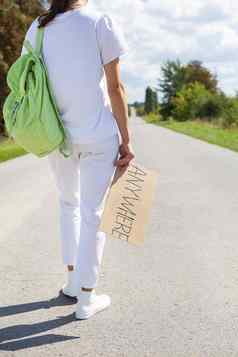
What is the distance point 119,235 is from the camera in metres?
3.88

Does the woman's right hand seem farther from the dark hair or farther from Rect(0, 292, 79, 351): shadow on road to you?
Rect(0, 292, 79, 351): shadow on road

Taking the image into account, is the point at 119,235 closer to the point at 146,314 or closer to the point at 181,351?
the point at 146,314

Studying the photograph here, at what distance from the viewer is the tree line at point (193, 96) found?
198ft

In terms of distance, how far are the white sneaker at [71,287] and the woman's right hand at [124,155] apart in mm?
834

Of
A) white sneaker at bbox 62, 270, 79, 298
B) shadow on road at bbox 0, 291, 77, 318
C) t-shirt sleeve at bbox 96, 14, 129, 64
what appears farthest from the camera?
white sneaker at bbox 62, 270, 79, 298

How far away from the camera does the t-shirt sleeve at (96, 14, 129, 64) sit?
3461mm

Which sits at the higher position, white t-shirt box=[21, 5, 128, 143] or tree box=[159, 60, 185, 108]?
white t-shirt box=[21, 5, 128, 143]

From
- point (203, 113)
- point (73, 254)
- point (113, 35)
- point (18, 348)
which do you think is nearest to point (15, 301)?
point (73, 254)

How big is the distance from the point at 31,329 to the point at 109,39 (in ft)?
5.64

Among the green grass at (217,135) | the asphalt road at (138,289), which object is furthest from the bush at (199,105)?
the asphalt road at (138,289)

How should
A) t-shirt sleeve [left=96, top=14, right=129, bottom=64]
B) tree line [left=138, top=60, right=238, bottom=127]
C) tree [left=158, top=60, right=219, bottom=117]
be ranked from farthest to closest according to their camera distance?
tree [left=158, top=60, right=219, bottom=117] < tree line [left=138, top=60, right=238, bottom=127] < t-shirt sleeve [left=96, top=14, right=129, bottom=64]

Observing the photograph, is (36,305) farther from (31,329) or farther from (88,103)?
(88,103)

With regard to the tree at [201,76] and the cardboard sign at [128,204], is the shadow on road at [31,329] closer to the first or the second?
the cardboard sign at [128,204]

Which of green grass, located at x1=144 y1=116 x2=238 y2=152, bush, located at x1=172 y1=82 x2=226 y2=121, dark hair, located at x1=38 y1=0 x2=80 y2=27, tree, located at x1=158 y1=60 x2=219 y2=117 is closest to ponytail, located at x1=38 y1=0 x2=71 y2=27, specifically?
dark hair, located at x1=38 y1=0 x2=80 y2=27
